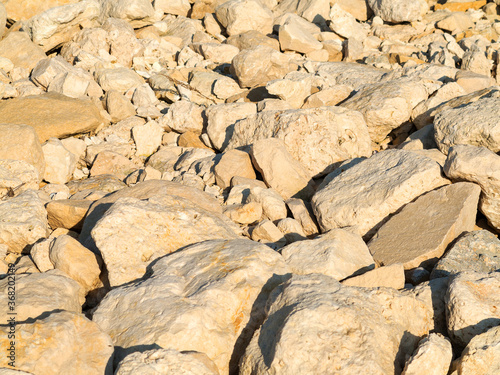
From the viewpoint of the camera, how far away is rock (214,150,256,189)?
217 inches

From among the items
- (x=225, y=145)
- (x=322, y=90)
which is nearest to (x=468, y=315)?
(x=225, y=145)

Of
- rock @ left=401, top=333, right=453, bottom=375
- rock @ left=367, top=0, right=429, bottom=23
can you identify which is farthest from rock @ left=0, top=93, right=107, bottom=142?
rock @ left=367, top=0, right=429, bottom=23

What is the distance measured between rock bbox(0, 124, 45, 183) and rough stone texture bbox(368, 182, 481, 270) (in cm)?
388

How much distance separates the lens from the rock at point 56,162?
6125 mm

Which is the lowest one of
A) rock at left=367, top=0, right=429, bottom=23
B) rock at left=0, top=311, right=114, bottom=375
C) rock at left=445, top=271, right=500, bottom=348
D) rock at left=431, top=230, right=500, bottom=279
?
rock at left=367, top=0, right=429, bottom=23

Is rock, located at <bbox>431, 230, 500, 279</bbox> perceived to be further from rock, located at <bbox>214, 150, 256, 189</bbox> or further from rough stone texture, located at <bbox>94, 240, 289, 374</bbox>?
rock, located at <bbox>214, 150, 256, 189</bbox>

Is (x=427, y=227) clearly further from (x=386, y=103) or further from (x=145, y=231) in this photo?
(x=386, y=103)

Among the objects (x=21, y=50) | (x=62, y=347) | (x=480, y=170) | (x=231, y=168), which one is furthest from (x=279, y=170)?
(x=21, y=50)

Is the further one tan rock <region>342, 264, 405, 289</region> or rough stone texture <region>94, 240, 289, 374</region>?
tan rock <region>342, 264, 405, 289</region>

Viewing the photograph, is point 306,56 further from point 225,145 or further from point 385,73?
point 225,145

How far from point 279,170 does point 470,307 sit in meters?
2.64

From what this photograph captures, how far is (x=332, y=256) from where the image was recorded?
373cm

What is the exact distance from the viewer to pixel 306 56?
9.88 metres

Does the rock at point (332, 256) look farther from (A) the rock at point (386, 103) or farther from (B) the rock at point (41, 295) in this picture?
(A) the rock at point (386, 103)
